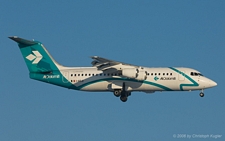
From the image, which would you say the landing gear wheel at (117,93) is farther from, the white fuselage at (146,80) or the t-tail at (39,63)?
the t-tail at (39,63)

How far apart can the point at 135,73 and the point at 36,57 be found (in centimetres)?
947

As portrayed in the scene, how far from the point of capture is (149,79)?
39344 millimetres

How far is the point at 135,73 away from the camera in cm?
3878

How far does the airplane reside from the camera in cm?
3897

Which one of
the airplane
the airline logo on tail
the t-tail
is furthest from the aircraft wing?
the airline logo on tail

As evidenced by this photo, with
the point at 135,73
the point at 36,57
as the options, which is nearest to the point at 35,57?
the point at 36,57

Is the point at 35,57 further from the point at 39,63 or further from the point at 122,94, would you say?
the point at 122,94

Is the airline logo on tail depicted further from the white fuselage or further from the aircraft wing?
the aircraft wing

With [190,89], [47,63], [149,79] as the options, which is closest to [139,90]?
[149,79]

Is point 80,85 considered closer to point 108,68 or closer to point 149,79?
point 108,68

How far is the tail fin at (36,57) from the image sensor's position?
41.8 m

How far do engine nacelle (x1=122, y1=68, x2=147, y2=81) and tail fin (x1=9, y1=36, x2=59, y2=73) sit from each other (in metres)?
6.83

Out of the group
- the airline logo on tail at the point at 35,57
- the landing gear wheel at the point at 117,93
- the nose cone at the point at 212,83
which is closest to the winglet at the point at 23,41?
the airline logo on tail at the point at 35,57

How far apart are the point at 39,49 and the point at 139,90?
993cm
